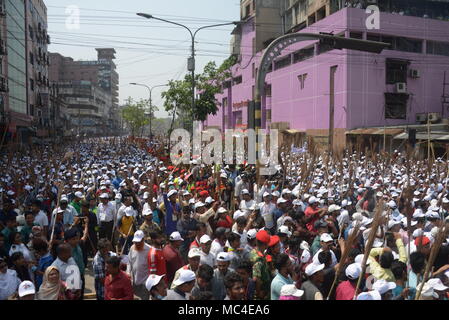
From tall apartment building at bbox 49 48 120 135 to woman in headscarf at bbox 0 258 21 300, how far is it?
77245 mm

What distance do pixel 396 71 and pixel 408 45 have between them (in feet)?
6.25

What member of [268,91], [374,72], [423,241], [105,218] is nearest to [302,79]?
[374,72]

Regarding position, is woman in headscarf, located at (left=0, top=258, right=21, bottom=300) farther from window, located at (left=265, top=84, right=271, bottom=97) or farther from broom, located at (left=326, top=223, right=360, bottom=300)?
window, located at (left=265, top=84, right=271, bottom=97)

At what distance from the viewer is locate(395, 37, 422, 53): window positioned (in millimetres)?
27781

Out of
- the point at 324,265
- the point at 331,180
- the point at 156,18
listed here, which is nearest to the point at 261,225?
the point at 324,265

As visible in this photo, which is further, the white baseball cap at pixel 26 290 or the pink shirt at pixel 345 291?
the pink shirt at pixel 345 291

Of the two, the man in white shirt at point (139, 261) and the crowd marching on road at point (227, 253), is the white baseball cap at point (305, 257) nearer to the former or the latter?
the crowd marching on road at point (227, 253)

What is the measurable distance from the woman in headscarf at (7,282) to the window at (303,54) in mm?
28656

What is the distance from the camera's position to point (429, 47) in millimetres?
28781

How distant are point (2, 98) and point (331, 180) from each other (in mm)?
26317

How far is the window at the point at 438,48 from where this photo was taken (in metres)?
28.8

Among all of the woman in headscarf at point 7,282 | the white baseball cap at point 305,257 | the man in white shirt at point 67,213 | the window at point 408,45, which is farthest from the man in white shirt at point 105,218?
the window at point 408,45

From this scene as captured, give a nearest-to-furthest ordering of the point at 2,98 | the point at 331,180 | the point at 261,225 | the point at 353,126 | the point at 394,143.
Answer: the point at 261,225, the point at 331,180, the point at 394,143, the point at 353,126, the point at 2,98

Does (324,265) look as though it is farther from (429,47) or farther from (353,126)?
(429,47)
